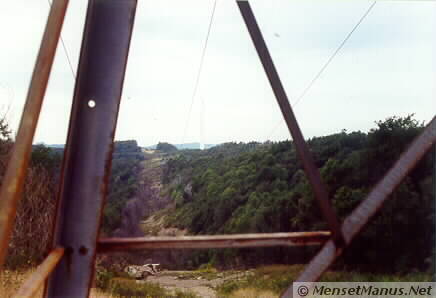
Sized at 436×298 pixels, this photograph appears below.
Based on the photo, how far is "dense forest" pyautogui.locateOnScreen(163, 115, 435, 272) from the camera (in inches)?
794

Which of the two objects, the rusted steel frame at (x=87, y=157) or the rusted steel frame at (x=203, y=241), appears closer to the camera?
the rusted steel frame at (x=87, y=157)

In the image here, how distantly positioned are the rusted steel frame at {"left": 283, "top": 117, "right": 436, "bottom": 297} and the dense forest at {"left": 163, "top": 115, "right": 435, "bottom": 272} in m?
16.6

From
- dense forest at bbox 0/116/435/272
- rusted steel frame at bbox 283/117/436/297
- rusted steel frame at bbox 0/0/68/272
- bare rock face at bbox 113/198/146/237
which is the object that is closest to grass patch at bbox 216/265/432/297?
dense forest at bbox 0/116/435/272

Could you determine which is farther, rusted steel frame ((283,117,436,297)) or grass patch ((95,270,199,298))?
grass patch ((95,270,199,298))

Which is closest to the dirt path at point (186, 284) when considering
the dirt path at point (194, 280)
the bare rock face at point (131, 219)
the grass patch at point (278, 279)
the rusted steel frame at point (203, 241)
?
the dirt path at point (194, 280)

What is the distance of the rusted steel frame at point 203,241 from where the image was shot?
2492 mm

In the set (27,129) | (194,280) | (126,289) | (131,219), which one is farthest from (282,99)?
(194,280)

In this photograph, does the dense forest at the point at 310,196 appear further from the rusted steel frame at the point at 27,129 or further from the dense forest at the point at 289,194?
the rusted steel frame at the point at 27,129

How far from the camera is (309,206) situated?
68.4ft

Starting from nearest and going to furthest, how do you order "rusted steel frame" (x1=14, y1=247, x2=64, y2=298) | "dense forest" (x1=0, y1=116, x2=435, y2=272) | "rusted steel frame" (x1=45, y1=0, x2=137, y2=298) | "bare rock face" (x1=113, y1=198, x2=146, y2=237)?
"rusted steel frame" (x1=14, y1=247, x2=64, y2=298), "rusted steel frame" (x1=45, y1=0, x2=137, y2=298), "bare rock face" (x1=113, y1=198, x2=146, y2=237), "dense forest" (x1=0, y1=116, x2=435, y2=272)

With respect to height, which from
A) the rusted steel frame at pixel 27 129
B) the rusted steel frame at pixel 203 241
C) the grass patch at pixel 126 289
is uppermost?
the rusted steel frame at pixel 27 129

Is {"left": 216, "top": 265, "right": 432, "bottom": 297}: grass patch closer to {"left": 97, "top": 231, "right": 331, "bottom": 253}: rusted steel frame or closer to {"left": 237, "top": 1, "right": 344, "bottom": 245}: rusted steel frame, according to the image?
{"left": 97, "top": 231, "right": 331, "bottom": 253}: rusted steel frame

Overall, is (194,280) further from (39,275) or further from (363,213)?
(39,275)

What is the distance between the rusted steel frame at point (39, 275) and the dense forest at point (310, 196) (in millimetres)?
17750
